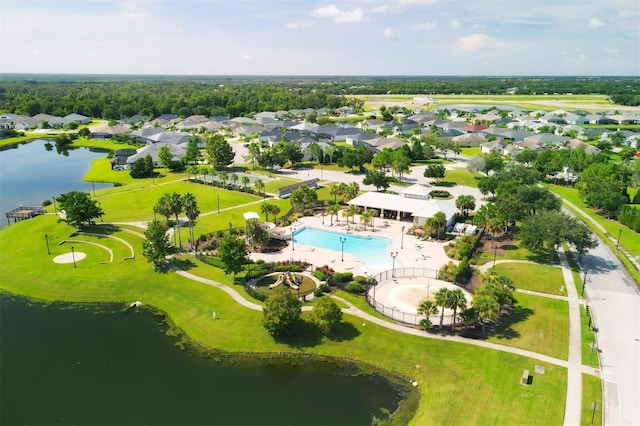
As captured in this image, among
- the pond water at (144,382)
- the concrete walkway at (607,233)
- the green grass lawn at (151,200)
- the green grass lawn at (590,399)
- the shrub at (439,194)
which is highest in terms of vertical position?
the shrub at (439,194)

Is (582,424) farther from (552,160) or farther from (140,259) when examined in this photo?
(552,160)

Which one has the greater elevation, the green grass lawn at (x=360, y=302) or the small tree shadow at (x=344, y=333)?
the green grass lawn at (x=360, y=302)

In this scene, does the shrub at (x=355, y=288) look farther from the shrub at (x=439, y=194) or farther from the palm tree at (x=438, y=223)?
the shrub at (x=439, y=194)

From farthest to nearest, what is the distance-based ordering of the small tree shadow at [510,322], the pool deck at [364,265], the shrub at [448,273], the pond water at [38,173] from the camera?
the pond water at [38,173] < the pool deck at [364,265] < the shrub at [448,273] < the small tree shadow at [510,322]

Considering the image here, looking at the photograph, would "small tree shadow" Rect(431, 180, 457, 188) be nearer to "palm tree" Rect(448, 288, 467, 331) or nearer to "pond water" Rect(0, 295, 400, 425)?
"palm tree" Rect(448, 288, 467, 331)

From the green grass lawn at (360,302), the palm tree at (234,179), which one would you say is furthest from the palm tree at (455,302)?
the palm tree at (234,179)

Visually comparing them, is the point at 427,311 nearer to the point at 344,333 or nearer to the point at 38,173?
the point at 344,333

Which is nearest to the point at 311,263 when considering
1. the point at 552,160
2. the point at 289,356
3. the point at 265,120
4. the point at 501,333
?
the point at 289,356

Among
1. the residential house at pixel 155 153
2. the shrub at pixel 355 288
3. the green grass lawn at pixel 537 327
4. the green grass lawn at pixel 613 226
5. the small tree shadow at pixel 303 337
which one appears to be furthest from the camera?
the residential house at pixel 155 153
